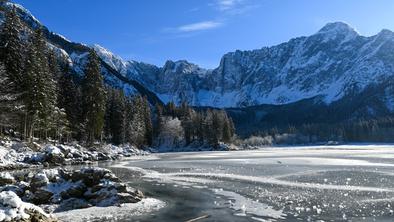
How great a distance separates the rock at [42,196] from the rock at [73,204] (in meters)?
1.22

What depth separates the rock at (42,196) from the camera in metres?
27.7

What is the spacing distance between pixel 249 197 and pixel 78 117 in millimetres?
74281

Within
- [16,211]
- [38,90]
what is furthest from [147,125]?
[16,211]

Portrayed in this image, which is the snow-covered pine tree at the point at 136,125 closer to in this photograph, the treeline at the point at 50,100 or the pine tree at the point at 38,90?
the treeline at the point at 50,100

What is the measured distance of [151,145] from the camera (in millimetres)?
148375

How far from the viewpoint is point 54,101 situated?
3098 inches

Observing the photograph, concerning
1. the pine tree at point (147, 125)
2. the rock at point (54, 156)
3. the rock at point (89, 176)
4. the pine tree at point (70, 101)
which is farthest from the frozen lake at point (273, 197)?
the pine tree at point (147, 125)

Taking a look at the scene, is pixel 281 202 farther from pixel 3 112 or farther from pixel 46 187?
pixel 3 112

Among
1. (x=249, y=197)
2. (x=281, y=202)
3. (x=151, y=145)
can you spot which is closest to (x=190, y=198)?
(x=249, y=197)

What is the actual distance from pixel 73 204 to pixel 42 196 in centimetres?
224

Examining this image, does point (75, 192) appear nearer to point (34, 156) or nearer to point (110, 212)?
point (110, 212)

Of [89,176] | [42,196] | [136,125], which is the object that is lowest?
[42,196]

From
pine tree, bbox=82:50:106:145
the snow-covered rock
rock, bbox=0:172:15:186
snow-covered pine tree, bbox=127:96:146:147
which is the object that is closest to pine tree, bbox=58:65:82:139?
pine tree, bbox=82:50:106:145

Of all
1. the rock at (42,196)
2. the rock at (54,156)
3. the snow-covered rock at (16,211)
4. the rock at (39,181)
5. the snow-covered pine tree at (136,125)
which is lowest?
the rock at (42,196)
